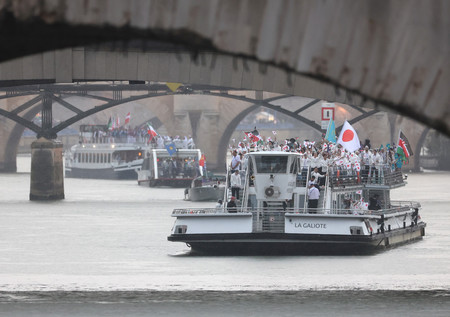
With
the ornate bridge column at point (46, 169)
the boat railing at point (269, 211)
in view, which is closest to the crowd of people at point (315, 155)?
the boat railing at point (269, 211)

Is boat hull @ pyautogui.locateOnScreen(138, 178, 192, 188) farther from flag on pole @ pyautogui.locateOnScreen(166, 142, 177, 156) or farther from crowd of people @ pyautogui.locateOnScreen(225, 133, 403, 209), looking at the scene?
crowd of people @ pyautogui.locateOnScreen(225, 133, 403, 209)

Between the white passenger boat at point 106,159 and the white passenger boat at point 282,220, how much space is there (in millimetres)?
58026

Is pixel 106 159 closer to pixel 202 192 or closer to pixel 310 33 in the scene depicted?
pixel 202 192

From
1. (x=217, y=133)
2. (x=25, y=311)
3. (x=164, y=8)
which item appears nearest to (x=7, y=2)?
(x=164, y=8)

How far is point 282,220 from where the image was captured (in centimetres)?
3566

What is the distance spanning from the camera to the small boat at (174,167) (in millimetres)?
80750

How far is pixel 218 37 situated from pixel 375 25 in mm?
775

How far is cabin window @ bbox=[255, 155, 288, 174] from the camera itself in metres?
35.7

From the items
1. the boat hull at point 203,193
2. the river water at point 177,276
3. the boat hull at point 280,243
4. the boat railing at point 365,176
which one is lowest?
the river water at point 177,276

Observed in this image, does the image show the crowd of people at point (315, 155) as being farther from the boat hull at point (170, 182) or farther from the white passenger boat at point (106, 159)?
the white passenger boat at point (106, 159)

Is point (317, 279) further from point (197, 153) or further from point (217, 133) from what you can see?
point (217, 133)

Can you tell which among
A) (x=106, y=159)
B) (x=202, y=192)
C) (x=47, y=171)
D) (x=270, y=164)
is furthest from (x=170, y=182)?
(x=270, y=164)

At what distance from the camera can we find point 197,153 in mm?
81000

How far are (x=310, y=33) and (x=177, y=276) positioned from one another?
1015 inches
